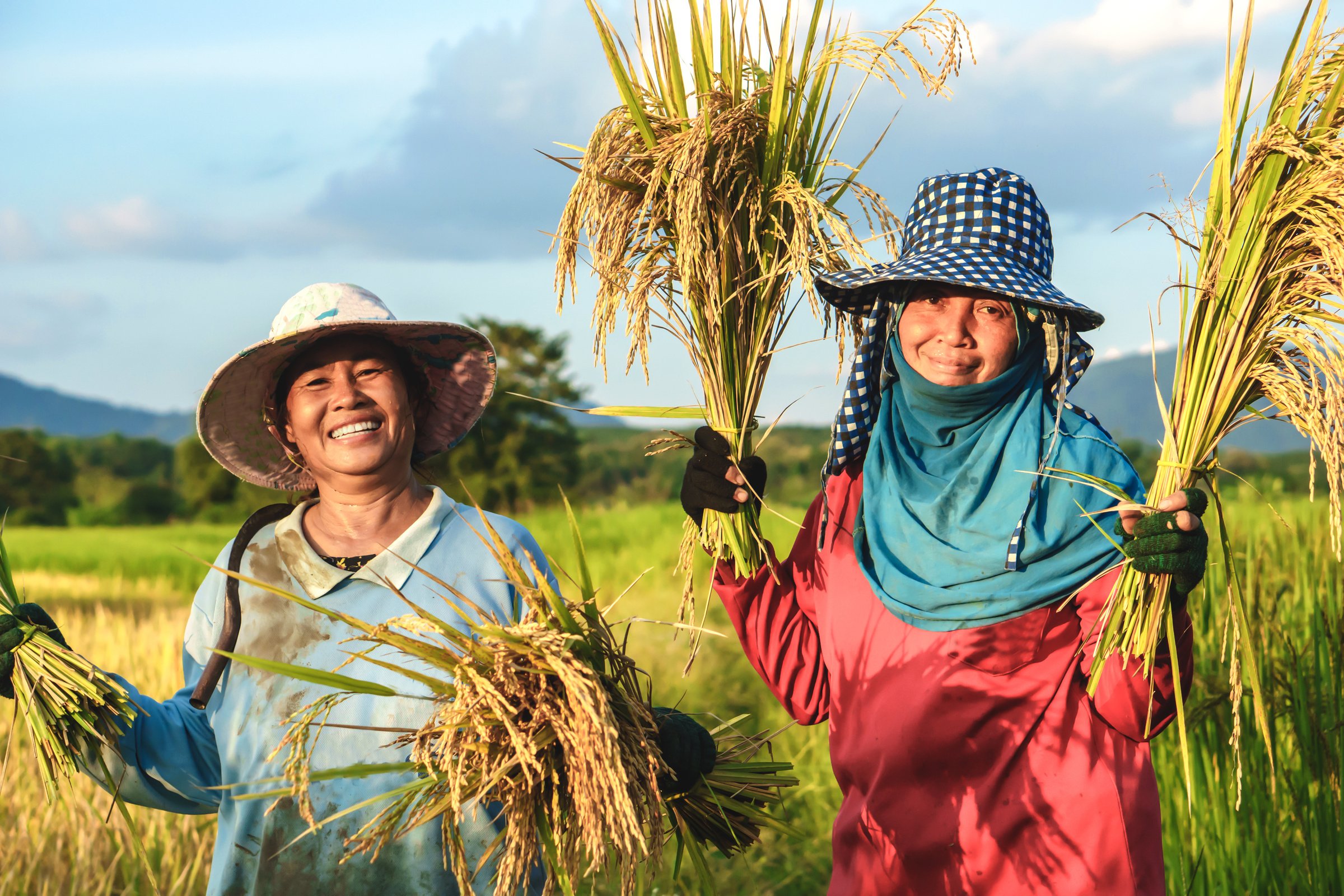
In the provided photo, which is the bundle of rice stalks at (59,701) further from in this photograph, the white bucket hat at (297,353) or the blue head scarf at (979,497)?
the blue head scarf at (979,497)

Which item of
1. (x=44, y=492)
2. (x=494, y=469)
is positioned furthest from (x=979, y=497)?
(x=44, y=492)

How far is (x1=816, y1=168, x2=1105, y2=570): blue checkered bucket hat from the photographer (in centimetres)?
196

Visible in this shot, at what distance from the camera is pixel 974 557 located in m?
1.99

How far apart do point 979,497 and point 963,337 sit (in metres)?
0.32

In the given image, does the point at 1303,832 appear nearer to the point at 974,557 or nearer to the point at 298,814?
the point at 974,557

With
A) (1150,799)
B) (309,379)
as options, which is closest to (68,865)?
(309,379)

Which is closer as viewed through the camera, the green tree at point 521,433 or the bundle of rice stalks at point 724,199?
the bundle of rice stalks at point 724,199

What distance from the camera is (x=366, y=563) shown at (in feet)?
7.19

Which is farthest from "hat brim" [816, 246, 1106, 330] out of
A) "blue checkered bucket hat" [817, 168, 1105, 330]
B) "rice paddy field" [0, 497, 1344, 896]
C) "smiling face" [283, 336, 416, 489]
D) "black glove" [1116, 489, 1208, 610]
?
"smiling face" [283, 336, 416, 489]

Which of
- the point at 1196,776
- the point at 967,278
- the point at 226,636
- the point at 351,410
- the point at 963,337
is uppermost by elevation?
the point at 967,278

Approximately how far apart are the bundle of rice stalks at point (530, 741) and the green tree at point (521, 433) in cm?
1477

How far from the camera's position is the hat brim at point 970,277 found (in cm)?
192

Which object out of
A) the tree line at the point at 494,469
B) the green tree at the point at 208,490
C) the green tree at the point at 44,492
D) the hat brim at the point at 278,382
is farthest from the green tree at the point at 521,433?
the hat brim at the point at 278,382

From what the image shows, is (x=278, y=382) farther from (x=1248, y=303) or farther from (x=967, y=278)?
(x=1248, y=303)
